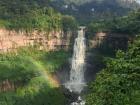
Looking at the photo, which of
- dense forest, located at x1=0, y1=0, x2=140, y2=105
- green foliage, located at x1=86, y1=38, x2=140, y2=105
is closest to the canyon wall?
dense forest, located at x1=0, y1=0, x2=140, y2=105

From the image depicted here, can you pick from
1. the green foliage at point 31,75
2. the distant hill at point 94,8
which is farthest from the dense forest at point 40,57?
the distant hill at point 94,8

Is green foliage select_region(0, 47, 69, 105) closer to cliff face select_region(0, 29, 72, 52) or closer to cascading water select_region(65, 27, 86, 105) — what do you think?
cliff face select_region(0, 29, 72, 52)

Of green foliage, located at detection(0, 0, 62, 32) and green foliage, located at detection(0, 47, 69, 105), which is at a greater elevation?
green foliage, located at detection(0, 0, 62, 32)

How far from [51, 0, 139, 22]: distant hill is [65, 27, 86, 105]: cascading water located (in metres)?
17.9

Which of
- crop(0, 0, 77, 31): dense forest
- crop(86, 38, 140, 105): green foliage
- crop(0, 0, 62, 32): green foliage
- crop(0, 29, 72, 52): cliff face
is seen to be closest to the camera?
crop(86, 38, 140, 105): green foliage

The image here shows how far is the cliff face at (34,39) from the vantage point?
63438 mm

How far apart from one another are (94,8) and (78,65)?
117 feet

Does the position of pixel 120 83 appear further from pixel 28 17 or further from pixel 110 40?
pixel 28 17

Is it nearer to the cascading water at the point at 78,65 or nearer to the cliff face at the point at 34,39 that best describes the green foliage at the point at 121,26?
the cascading water at the point at 78,65

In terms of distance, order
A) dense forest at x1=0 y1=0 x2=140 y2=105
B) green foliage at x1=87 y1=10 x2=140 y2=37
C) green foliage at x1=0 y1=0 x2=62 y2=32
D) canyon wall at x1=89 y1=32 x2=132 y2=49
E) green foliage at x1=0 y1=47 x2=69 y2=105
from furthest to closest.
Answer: green foliage at x1=0 y1=0 x2=62 y2=32 → canyon wall at x1=89 y1=32 x2=132 y2=49 → green foliage at x1=87 y1=10 x2=140 y2=37 → dense forest at x1=0 y1=0 x2=140 y2=105 → green foliage at x1=0 y1=47 x2=69 y2=105

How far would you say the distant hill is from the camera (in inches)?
3642

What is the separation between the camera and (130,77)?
25016 mm

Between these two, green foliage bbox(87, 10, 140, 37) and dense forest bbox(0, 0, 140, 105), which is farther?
green foliage bbox(87, 10, 140, 37)

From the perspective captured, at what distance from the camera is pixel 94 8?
4008 inches
